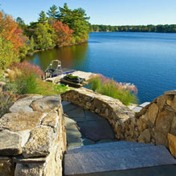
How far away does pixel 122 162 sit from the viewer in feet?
5.61

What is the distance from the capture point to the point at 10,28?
17891 millimetres

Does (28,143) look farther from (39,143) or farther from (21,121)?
(21,121)

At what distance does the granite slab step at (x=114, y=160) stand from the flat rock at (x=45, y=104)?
0.42 metres

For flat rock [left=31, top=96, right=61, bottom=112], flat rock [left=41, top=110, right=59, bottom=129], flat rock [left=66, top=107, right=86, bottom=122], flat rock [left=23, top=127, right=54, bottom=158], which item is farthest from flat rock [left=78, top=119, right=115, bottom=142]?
flat rock [left=23, top=127, right=54, bottom=158]

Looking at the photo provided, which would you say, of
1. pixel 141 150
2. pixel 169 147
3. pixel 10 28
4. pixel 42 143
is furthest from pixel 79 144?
pixel 10 28

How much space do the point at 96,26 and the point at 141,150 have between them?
8997cm

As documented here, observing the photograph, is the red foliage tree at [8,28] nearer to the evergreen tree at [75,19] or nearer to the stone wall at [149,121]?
the stone wall at [149,121]

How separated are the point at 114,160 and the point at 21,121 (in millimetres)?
779

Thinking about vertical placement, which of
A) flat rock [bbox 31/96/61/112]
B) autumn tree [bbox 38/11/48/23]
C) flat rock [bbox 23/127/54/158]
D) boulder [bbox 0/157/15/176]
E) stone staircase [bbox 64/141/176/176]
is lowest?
stone staircase [bbox 64/141/176/176]

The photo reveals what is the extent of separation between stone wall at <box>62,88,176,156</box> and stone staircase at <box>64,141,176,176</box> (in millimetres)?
143

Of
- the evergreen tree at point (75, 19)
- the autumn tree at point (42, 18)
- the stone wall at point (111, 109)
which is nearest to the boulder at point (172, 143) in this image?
the stone wall at point (111, 109)

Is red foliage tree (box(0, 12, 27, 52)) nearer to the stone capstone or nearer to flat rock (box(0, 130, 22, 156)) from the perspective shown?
flat rock (box(0, 130, 22, 156))

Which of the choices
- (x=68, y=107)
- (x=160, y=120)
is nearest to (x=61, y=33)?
(x=68, y=107)

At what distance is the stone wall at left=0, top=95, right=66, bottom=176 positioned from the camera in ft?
3.71
